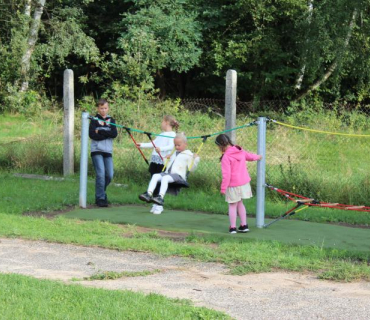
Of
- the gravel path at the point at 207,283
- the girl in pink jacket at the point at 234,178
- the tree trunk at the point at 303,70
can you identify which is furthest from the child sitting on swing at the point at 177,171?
the tree trunk at the point at 303,70

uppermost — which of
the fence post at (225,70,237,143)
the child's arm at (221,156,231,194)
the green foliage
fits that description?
the green foliage

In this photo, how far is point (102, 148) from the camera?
12.1 meters

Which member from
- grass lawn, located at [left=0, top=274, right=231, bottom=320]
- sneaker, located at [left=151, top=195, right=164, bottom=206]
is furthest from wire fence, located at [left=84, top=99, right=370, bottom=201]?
grass lawn, located at [left=0, top=274, right=231, bottom=320]

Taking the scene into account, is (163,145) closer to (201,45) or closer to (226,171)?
(226,171)

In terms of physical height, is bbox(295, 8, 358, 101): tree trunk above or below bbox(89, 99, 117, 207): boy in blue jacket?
above

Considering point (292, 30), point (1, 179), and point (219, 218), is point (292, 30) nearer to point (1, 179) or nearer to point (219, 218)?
point (1, 179)

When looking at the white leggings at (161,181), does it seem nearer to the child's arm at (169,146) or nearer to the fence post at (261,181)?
the child's arm at (169,146)

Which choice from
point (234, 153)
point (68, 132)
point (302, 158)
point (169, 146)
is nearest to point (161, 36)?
point (68, 132)

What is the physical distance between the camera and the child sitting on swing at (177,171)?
35.6 ft

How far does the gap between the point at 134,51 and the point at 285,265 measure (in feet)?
84.7

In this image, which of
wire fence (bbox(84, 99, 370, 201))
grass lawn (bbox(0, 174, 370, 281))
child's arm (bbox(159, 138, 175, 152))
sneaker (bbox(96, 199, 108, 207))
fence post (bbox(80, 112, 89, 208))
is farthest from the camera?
wire fence (bbox(84, 99, 370, 201))

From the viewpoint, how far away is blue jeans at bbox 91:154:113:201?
39.7 ft

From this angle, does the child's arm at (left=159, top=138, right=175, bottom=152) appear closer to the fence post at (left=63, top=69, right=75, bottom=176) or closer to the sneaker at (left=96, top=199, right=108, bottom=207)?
the sneaker at (left=96, top=199, right=108, bottom=207)

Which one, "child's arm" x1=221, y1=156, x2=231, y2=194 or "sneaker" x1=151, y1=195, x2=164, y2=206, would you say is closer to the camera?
"child's arm" x1=221, y1=156, x2=231, y2=194
